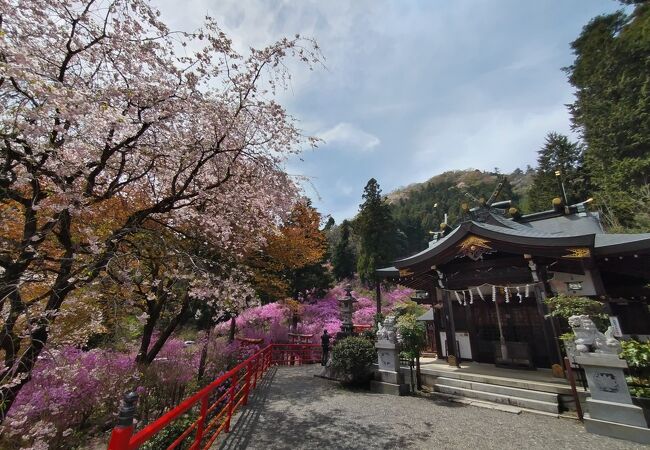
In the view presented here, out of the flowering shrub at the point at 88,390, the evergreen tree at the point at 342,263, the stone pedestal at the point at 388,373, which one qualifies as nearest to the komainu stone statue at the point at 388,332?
the stone pedestal at the point at 388,373

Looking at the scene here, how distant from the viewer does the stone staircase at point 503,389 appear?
7082 mm

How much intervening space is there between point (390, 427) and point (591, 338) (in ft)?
15.6

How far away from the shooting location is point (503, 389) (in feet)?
26.0

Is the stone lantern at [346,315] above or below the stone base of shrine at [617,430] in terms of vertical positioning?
Answer: above

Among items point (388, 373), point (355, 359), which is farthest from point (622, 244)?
point (355, 359)

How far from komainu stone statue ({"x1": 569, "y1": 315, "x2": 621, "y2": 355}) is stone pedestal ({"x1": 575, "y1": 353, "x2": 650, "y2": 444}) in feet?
0.50

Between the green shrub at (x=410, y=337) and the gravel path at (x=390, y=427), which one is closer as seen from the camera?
the gravel path at (x=390, y=427)

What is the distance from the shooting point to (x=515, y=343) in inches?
402

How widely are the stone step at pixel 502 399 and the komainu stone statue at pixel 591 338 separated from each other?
1.74m

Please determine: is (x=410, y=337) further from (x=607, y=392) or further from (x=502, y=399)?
(x=607, y=392)

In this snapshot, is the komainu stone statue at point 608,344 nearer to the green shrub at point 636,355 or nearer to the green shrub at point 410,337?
the green shrub at point 636,355

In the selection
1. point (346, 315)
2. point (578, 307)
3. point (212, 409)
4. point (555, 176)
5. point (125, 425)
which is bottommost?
point (212, 409)

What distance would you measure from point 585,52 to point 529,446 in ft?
114

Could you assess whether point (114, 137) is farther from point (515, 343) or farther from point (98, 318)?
Result: point (515, 343)
